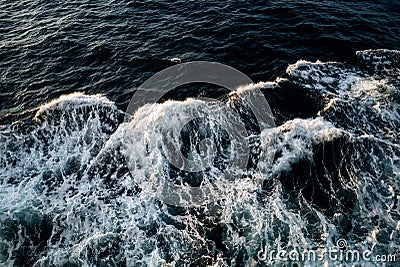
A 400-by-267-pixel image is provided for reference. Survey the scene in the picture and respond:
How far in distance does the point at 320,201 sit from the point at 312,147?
2.53 metres

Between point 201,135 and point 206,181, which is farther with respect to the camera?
point 201,135

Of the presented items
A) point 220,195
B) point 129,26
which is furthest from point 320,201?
point 129,26

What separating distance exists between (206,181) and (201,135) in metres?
2.50

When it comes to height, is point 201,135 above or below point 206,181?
above

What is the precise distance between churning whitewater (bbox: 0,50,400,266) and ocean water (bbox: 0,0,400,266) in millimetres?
53

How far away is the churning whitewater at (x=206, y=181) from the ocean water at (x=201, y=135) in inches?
2.1

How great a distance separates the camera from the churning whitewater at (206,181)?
41.7 feet

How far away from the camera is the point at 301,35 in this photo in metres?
22.1

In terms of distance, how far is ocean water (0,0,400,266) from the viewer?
12883 millimetres

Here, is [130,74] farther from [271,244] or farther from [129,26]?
[271,244]

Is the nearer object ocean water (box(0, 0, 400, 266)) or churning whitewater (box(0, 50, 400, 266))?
churning whitewater (box(0, 50, 400, 266))

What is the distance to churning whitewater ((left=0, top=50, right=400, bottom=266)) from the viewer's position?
1270cm

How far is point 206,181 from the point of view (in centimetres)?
1480

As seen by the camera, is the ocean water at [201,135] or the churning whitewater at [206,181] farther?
the ocean water at [201,135]
